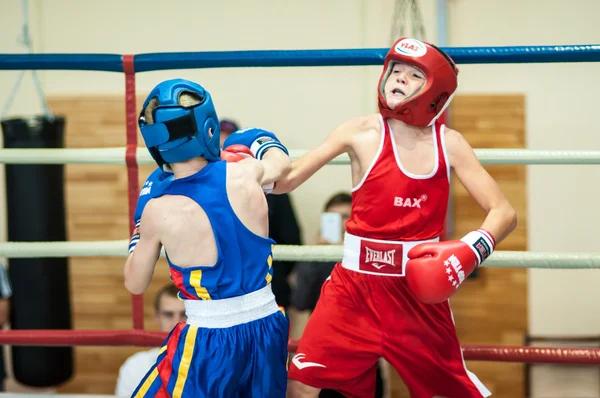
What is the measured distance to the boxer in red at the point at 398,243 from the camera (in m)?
1.86

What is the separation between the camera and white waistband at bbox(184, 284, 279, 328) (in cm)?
172

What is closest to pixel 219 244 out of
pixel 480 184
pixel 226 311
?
pixel 226 311

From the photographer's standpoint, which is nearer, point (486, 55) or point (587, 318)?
point (486, 55)

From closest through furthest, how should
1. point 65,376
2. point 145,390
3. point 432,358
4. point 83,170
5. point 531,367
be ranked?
point 145,390, point 432,358, point 65,376, point 531,367, point 83,170

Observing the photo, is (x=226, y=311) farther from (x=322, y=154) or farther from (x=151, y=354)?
(x=151, y=354)

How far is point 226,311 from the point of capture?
5.64 feet

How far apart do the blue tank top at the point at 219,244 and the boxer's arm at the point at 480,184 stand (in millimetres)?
588

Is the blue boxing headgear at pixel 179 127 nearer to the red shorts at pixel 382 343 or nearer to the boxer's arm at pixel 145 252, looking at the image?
the boxer's arm at pixel 145 252

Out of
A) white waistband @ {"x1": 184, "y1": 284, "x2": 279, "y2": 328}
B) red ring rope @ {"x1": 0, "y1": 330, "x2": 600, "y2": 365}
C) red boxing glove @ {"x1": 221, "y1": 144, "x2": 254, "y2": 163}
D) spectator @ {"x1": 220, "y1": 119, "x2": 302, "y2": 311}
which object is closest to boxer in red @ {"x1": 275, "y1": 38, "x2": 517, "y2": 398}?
red boxing glove @ {"x1": 221, "y1": 144, "x2": 254, "y2": 163}

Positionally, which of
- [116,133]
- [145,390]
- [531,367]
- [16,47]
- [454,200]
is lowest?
[531,367]

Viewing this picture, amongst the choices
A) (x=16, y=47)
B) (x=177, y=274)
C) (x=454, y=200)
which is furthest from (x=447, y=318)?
(x=16, y=47)

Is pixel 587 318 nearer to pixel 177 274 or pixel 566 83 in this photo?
pixel 566 83

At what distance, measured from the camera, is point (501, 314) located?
156 inches

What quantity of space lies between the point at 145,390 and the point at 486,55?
54.5 inches
